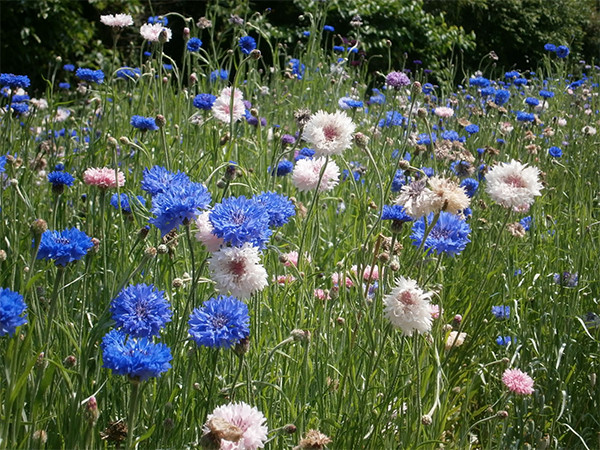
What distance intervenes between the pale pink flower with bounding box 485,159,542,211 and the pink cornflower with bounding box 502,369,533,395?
440 millimetres

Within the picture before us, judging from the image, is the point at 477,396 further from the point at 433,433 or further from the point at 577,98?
the point at 577,98

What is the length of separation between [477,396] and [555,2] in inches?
422

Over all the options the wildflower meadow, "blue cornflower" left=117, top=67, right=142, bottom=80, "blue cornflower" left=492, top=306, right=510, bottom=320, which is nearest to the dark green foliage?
"blue cornflower" left=117, top=67, right=142, bottom=80

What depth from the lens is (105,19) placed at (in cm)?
286

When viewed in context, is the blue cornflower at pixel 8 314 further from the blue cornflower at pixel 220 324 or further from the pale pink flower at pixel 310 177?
the pale pink flower at pixel 310 177

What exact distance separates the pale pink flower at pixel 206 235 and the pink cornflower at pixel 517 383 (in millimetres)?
828

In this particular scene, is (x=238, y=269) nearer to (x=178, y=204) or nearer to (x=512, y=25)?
(x=178, y=204)

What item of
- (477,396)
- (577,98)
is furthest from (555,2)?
(477,396)

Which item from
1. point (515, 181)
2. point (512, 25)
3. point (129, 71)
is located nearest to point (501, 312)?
point (515, 181)

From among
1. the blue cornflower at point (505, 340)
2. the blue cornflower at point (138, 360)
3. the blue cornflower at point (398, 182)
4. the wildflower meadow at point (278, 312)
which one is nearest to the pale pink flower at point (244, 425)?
the wildflower meadow at point (278, 312)

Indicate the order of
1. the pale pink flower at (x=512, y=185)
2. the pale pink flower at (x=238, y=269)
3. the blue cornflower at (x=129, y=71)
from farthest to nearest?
the blue cornflower at (x=129, y=71) < the pale pink flower at (x=512, y=185) < the pale pink flower at (x=238, y=269)

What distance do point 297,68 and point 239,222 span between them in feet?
13.0

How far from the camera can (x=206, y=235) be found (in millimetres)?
1448

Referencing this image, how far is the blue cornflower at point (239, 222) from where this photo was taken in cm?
130
